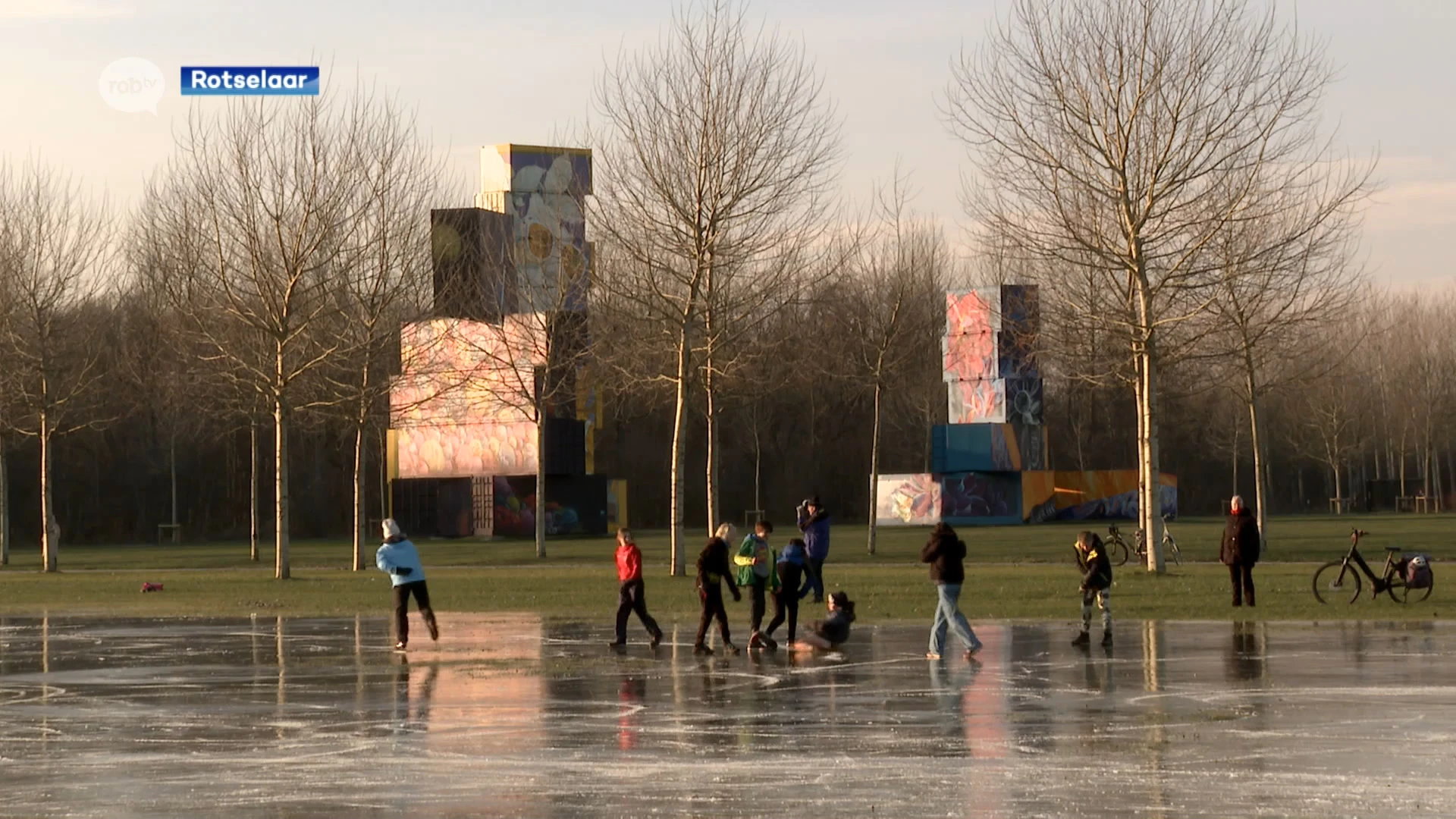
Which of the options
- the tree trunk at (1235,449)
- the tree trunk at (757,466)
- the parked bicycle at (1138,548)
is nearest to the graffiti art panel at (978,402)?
the tree trunk at (757,466)

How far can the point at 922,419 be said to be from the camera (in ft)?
336

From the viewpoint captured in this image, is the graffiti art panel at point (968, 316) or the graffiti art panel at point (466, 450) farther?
the graffiti art panel at point (968, 316)

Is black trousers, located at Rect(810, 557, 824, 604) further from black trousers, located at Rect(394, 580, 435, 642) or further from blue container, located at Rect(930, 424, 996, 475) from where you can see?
blue container, located at Rect(930, 424, 996, 475)

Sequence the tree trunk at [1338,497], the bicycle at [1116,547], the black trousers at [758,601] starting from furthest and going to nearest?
the tree trunk at [1338,497] → the bicycle at [1116,547] → the black trousers at [758,601]

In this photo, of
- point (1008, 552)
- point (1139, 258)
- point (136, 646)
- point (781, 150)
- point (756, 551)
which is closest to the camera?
point (756, 551)

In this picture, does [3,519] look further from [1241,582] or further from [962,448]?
[1241,582]

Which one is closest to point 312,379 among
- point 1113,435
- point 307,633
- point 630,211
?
point 630,211

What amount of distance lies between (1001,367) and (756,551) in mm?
57574

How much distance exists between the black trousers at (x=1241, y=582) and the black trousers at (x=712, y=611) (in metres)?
9.29

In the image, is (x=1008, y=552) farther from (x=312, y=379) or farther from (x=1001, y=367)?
(x=1001, y=367)

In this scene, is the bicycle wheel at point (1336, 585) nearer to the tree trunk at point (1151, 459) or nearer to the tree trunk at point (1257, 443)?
the tree trunk at point (1151, 459)

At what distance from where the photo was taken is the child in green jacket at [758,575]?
71.7 feet

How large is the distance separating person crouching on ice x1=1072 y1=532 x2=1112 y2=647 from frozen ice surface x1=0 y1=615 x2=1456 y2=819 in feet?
1.03

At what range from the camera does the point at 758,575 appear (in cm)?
2198
